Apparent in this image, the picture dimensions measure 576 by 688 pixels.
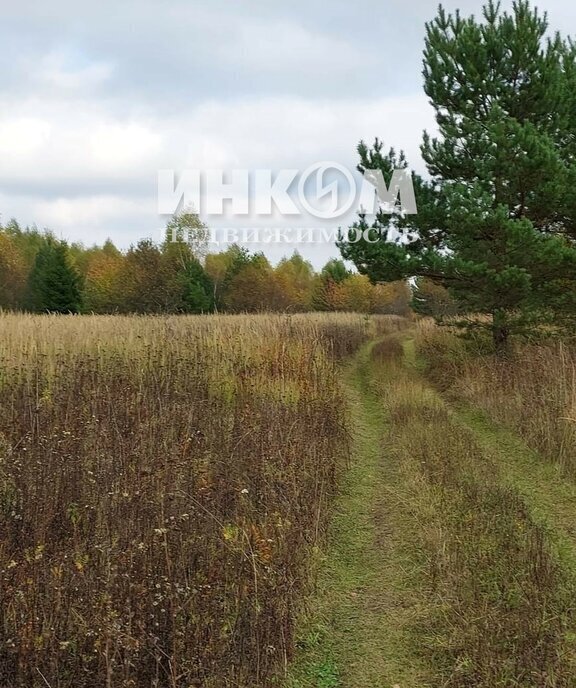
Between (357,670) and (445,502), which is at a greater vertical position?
(445,502)

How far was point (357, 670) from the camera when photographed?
2.13 m

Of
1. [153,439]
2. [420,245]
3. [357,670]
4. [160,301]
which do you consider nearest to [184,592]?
[357,670]

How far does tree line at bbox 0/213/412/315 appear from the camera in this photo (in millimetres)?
27875

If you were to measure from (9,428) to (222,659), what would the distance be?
2.60 m

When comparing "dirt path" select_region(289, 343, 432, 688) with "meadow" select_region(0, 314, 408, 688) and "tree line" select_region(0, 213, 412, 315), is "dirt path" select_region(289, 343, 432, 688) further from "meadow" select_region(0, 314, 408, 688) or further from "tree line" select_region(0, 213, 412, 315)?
"tree line" select_region(0, 213, 412, 315)

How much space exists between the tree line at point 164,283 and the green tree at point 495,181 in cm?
937

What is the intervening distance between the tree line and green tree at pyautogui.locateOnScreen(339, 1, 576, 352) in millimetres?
9368

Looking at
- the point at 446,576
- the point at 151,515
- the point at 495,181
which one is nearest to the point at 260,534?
the point at 151,515

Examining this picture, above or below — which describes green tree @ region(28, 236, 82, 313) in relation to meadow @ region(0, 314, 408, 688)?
above

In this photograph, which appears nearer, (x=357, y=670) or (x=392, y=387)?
(x=357, y=670)

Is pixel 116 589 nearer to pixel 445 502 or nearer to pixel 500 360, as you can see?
pixel 445 502

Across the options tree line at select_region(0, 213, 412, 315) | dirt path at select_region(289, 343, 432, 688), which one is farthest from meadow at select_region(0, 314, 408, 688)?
tree line at select_region(0, 213, 412, 315)

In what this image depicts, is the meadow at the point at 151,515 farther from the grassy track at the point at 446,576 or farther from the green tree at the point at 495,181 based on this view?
the green tree at the point at 495,181

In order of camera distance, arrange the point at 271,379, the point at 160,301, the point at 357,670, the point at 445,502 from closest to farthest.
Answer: the point at 357,670, the point at 445,502, the point at 271,379, the point at 160,301
